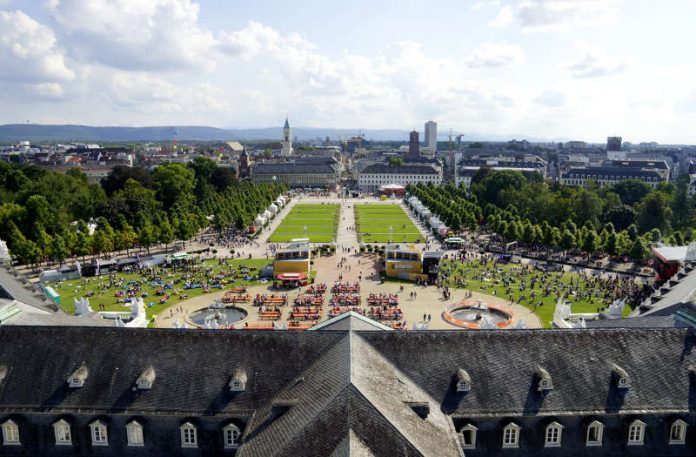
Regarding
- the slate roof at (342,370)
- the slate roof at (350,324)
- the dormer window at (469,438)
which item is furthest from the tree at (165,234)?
the dormer window at (469,438)

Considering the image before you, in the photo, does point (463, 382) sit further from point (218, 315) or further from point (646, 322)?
point (218, 315)

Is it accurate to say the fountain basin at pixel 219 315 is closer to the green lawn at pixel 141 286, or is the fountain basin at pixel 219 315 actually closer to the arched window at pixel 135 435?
the green lawn at pixel 141 286

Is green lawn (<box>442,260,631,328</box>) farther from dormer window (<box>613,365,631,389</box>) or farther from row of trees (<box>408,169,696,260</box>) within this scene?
dormer window (<box>613,365,631,389</box>)

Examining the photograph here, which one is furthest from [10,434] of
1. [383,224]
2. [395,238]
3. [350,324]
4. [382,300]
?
[383,224]

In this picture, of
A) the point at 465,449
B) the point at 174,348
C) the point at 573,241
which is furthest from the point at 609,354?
the point at 573,241

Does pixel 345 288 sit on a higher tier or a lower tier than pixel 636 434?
lower
